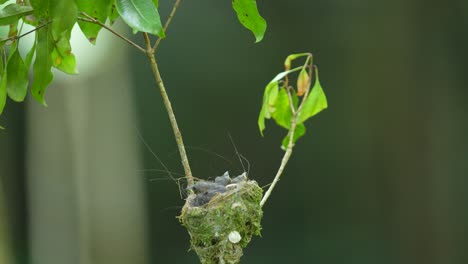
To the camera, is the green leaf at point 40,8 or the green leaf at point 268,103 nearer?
the green leaf at point 40,8

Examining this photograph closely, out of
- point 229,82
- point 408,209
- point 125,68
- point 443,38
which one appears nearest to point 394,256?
point 408,209

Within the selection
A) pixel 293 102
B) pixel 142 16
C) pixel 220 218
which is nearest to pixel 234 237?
pixel 220 218

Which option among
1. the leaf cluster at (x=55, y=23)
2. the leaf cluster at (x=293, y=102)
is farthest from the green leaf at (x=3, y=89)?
the leaf cluster at (x=293, y=102)

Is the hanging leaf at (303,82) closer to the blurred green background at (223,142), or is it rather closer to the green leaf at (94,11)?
the green leaf at (94,11)

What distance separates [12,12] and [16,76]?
0.16 meters

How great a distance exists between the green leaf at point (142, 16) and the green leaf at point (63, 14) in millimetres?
100

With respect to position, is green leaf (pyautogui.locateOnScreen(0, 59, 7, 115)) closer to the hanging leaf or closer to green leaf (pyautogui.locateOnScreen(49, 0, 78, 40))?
green leaf (pyautogui.locateOnScreen(49, 0, 78, 40))

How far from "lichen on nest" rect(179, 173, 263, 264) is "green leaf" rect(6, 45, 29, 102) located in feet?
1.46

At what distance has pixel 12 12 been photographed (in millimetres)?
1630

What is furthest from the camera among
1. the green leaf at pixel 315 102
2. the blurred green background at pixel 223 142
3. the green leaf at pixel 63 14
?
the blurred green background at pixel 223 142

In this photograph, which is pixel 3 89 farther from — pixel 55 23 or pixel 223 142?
pixel 223 142

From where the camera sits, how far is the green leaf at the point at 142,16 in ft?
4.97

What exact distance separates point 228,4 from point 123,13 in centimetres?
795

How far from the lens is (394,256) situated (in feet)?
25.9
